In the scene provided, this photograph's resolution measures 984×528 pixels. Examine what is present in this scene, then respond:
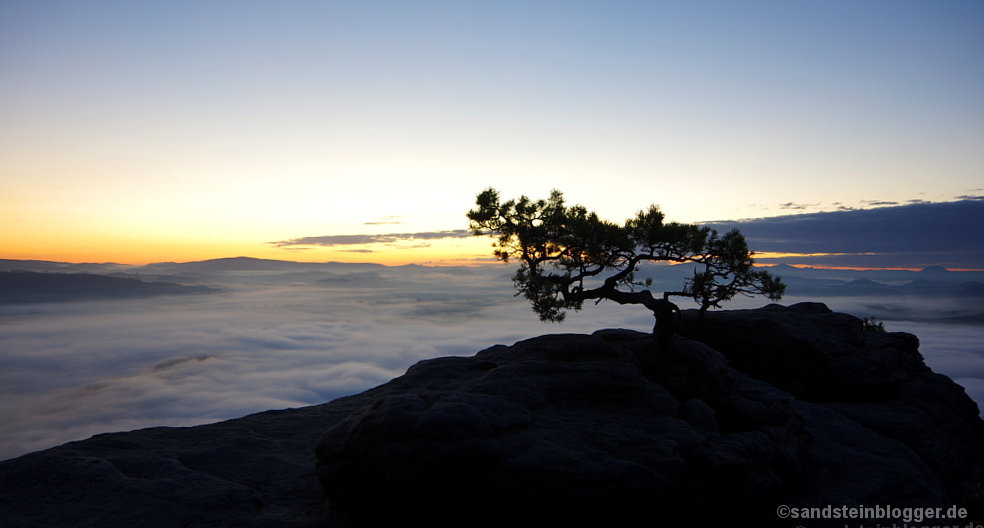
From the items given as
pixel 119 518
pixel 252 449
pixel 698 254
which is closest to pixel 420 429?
pixel 119 518

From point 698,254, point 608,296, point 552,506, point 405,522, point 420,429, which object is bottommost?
point 405,522

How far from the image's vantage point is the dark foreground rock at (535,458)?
1195cm

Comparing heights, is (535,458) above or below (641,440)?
above

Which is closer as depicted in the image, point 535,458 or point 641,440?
point 535,458

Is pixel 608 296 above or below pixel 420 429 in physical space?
above

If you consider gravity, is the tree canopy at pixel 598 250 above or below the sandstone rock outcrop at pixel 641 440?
above

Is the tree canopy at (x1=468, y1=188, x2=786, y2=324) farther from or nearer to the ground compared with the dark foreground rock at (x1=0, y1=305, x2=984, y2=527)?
farther from the ground

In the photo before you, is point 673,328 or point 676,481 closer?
point 676,481

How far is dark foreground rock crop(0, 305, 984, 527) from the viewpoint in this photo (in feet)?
39.2

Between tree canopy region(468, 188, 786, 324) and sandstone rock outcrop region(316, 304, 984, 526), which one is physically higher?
tree canopy region(468, 188, 786, 324)

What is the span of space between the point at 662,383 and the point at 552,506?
31.8 feet

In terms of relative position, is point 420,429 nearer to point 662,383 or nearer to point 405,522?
point 405,522

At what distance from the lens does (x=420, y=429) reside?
1237 centimetres

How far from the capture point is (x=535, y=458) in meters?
12.0
